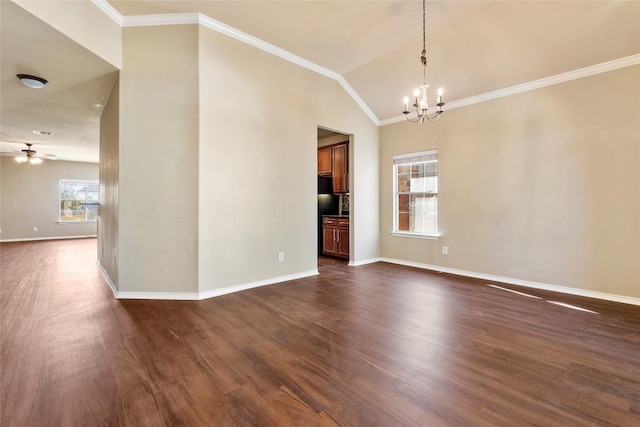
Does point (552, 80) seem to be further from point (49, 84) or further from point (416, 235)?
point (49, 84)

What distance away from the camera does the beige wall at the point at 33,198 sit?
28.3 feet

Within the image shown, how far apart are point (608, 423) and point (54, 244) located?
37.9 feet

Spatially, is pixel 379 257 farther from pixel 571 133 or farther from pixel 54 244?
pixel 54 244

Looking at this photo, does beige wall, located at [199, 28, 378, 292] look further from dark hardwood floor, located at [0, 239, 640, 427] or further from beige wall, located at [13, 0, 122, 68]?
beige wall, located at [13, 0, 122, 68]

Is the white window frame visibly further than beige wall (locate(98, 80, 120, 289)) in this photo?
Yes

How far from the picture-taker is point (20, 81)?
3.60 metres

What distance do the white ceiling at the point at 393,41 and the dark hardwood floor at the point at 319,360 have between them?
2749 mm

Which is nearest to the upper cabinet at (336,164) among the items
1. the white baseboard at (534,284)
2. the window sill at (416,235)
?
the window sill at (416,235)

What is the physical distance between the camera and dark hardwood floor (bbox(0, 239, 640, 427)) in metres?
1.59

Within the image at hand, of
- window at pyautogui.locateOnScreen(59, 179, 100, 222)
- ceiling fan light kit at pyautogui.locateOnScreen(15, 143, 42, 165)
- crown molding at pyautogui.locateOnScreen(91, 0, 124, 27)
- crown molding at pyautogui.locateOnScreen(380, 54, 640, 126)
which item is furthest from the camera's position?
window at pyautogui.locateOnScreen(59, 179, 100, 222)

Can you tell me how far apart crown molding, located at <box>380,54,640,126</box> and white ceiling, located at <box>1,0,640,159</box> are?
0.07 m

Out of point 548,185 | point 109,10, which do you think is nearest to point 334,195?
point 548,185

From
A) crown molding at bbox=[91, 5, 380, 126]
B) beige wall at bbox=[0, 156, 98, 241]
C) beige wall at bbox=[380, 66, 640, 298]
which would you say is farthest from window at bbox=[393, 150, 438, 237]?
beige wall at bbox=[0, 156, 98, 241]

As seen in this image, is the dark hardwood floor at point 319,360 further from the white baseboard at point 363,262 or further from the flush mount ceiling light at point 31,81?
the flush mount ceiling light at point 31,81
